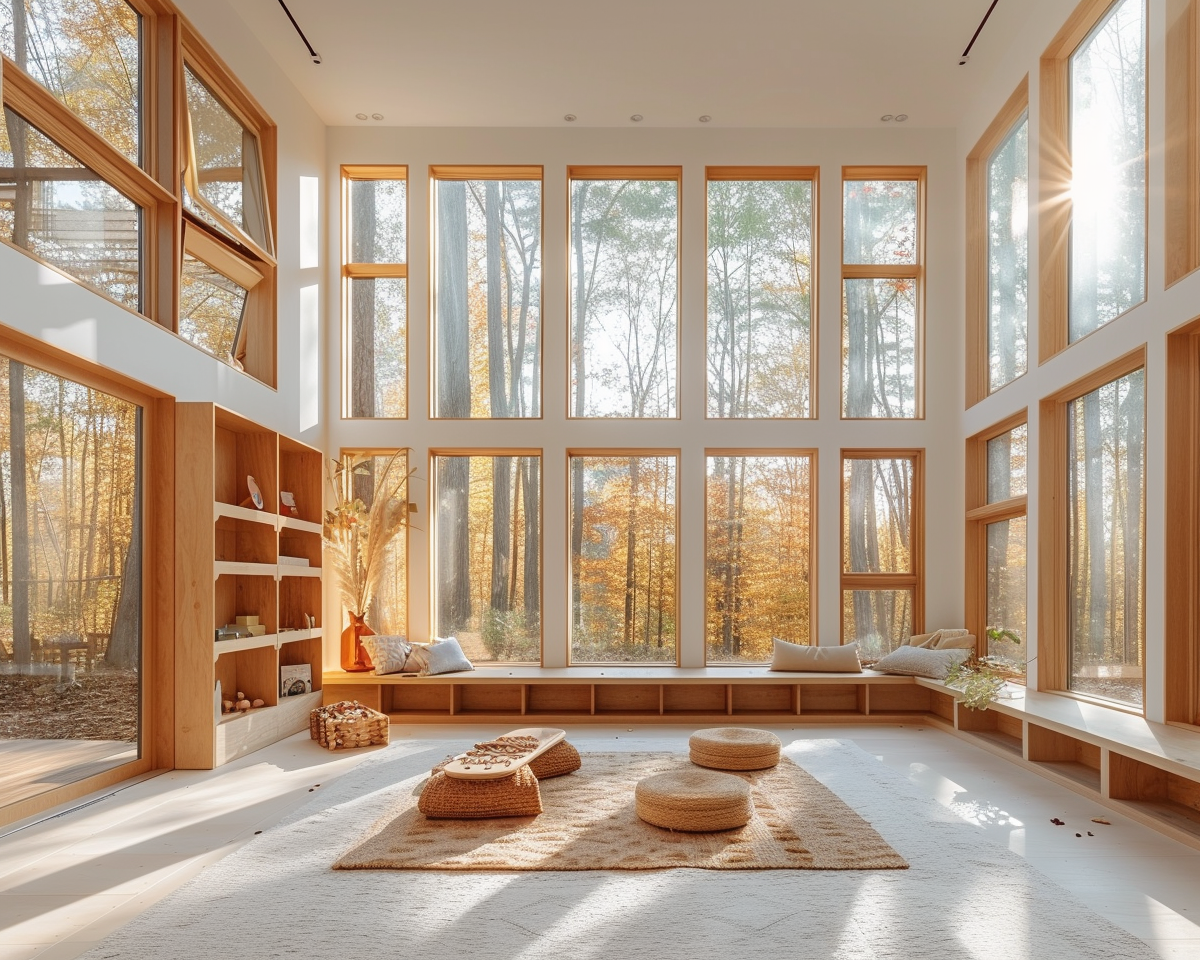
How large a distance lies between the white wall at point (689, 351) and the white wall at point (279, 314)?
466 millimetres

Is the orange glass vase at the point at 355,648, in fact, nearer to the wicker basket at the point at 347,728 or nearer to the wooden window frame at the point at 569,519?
the wicker basket at the point at 347,728

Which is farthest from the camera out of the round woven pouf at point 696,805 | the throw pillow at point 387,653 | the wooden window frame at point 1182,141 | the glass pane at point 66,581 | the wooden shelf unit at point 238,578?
the throw pillow at point 387,653

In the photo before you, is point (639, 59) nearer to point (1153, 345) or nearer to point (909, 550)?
point (1153, 345)

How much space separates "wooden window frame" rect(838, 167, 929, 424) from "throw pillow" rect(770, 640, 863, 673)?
2012 millimetres

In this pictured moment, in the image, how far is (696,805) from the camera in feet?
12.8

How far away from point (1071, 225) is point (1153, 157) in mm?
1095

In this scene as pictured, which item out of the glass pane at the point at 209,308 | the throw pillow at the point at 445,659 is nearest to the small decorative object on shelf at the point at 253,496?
the glass pane at the point at 209,308

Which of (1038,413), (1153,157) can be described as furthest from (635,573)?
(1153,157)

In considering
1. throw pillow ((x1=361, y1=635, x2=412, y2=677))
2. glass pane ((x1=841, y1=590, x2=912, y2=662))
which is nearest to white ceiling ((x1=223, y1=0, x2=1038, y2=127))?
glass pane ((x1=841, y1=590, x2=912, y2=662))

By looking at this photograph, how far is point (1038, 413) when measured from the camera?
19.9 ft

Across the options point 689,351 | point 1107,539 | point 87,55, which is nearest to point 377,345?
point 689,351

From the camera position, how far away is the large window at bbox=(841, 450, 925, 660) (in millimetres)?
7738

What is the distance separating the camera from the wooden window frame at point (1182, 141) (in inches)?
181

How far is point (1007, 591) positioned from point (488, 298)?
4.90 m
